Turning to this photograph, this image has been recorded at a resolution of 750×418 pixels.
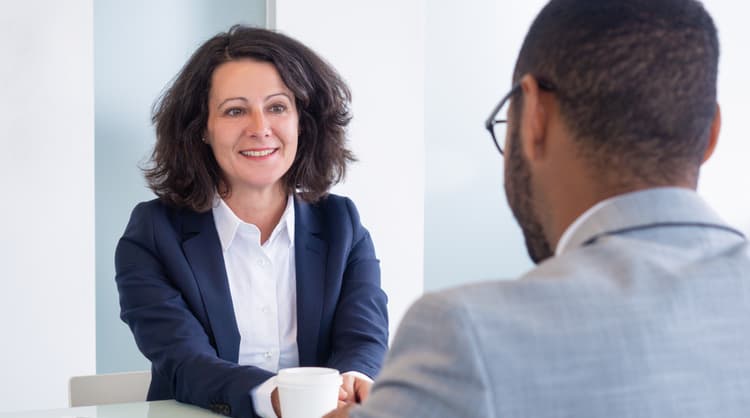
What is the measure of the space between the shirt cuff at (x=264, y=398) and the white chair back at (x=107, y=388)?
0.70 meters

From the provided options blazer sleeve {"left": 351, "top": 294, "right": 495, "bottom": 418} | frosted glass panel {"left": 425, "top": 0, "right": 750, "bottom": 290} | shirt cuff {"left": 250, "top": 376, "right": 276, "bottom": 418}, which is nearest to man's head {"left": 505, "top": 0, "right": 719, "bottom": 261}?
blazer sleeve {"left": 351, "top": 294, "right": 495, "bottom": 418}

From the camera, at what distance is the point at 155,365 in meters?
2.21

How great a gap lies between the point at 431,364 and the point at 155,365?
1604mm

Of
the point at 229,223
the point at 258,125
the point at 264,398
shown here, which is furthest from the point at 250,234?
the point at 264,398

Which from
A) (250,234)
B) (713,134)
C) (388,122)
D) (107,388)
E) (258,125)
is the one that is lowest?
(107,388)

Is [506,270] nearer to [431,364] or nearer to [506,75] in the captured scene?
[506,75]

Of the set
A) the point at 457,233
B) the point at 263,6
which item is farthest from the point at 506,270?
the point at 263,6

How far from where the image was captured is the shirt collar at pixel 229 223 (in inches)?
93.8

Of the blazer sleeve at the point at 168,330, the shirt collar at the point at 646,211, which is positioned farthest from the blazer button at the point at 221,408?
the shirt collar at the point at 646,211

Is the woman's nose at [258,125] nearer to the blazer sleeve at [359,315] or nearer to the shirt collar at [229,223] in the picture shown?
the shirt collar at [229,223]

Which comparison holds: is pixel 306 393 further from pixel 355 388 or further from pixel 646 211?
pixel 646 211

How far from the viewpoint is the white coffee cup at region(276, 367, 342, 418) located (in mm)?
1708

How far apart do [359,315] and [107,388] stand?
72 cm

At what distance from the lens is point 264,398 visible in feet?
6.07
